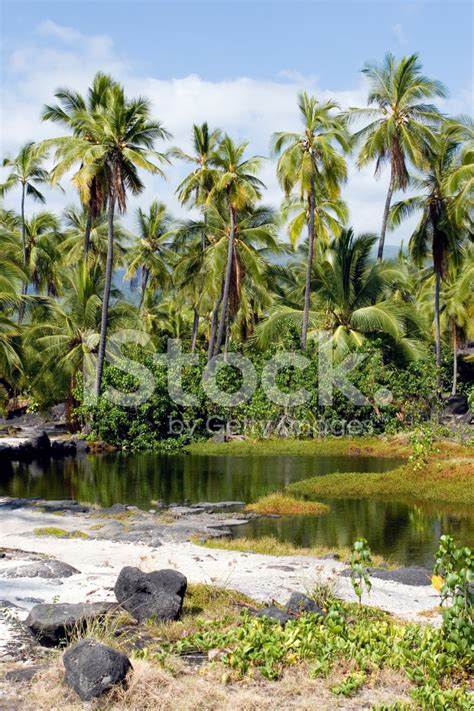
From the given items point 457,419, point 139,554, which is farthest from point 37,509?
point 457,419

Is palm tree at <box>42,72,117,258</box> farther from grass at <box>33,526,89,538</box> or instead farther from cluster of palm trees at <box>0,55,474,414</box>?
grass at <box>33,526,89,538</box>

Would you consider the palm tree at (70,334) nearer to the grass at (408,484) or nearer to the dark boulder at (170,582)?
the grass at (408,484)

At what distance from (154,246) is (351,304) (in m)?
17.5

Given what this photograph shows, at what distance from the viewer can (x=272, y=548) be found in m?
17.3

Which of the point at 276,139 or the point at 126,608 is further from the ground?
the point at 276,139

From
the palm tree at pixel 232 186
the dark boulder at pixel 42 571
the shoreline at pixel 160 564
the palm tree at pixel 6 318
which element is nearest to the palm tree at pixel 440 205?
the palm tree at pixel 232 186

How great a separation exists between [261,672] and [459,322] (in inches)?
1781

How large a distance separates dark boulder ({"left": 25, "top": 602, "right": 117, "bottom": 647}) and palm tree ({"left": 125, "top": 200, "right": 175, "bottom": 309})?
143 feet

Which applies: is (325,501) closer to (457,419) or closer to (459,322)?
(457,419)

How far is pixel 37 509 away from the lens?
22.7 m

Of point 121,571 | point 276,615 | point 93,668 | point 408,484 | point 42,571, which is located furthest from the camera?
point 408,484

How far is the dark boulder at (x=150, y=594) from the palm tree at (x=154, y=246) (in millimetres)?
42852

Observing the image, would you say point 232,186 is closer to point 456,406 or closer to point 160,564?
point 456,406

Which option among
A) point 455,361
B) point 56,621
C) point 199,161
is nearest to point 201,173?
point 199,161
